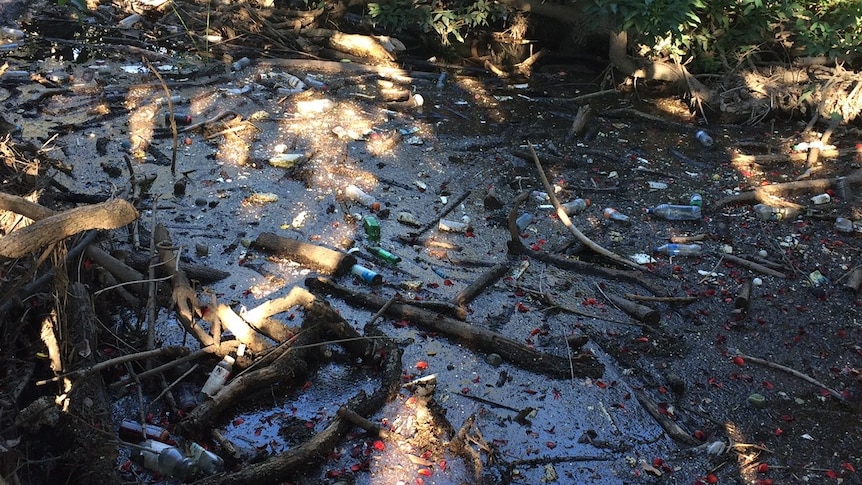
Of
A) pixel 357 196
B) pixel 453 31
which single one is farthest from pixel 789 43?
pixel 357 196

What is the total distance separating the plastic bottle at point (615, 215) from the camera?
228 inches

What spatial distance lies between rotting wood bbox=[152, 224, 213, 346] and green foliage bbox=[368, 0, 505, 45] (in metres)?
6.09

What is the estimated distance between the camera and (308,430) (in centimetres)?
353

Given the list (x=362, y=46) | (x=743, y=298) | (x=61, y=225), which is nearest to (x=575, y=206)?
(x=743, y=298)

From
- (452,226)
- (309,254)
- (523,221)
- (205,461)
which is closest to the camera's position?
(205,461)

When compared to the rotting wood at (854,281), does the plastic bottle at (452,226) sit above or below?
below

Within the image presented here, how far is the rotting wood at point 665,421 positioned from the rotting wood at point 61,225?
295cm

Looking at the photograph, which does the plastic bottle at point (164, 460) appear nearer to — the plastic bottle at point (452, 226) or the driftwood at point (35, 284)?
the driftwood at point (35, 284)

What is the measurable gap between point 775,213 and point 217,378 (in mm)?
5001

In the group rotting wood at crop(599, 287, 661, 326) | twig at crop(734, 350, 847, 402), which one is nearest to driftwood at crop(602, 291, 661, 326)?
rotting wood at crop(599, 287, 661, 326)

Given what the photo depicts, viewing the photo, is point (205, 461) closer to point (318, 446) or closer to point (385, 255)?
point (318, 446)

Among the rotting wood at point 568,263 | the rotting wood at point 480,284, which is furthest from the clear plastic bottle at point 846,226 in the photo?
the rotting wood at point 480,284

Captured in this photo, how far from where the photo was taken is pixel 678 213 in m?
5.91

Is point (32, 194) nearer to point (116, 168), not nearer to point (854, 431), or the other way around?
point (116, 168)
